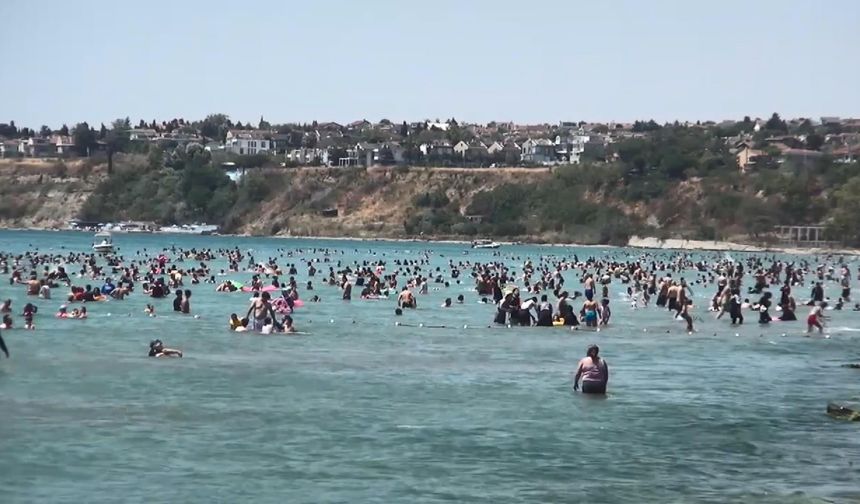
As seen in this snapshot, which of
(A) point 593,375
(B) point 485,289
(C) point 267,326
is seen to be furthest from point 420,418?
(B) point 485,289

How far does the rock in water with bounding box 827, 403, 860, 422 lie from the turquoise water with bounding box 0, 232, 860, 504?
227 mm

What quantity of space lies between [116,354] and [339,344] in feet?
20.3

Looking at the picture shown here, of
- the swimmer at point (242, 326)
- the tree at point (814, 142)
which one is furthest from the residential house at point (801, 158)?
the swimmer at point (242, 326)

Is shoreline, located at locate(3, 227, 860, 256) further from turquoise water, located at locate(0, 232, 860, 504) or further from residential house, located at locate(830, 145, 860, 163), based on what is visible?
turquoise water, located at locate(0, 232, 860, 504)

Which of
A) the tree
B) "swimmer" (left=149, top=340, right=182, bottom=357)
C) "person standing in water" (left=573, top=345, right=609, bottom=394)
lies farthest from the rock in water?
the tree

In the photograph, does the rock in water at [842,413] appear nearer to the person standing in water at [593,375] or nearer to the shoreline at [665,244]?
the person standing in water at [593,375]

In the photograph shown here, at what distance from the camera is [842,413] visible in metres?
24.7

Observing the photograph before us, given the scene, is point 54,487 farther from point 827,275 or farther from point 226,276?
point 827,275

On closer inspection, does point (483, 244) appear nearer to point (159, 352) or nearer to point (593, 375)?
point (159, 352)

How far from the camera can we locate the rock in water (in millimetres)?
24438

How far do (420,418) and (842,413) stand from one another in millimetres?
7140

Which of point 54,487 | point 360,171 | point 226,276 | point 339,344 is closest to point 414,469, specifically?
point 54,487

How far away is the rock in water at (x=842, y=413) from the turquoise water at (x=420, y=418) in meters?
0.23

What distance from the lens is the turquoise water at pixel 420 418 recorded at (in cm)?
1922
